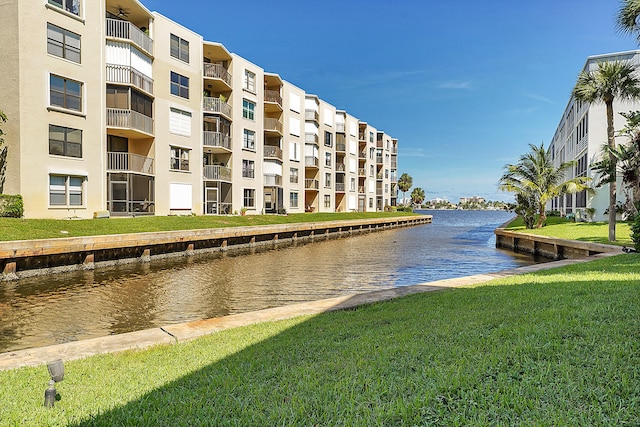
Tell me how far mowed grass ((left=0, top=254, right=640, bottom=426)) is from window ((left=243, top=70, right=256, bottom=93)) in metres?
35.0

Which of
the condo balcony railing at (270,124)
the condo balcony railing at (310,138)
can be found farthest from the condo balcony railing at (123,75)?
the condo balcony railing at (310,138)

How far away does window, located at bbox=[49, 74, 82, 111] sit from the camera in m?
21.8

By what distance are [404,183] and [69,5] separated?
101922 mm

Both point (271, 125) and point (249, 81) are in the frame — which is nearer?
point (249, 81)

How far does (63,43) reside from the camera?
22266mm

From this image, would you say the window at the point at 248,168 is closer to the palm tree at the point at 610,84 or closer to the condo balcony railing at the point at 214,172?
the condo balcony railing at the point at 214,172

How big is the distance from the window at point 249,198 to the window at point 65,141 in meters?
16.1

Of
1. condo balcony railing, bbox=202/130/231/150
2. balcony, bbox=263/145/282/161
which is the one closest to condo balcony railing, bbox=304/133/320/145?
balcony, bbox=263/145/282/161

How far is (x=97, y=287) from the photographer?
13.4 m

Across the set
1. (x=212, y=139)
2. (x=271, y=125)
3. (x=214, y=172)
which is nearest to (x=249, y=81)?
(x=271, y=125)

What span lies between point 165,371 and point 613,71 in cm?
2697

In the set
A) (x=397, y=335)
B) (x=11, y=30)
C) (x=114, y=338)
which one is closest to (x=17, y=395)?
(x=114, y=338)

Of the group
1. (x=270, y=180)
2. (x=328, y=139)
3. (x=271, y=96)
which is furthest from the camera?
(x=328, y=139)

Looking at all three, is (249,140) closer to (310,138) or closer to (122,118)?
(310,138)
